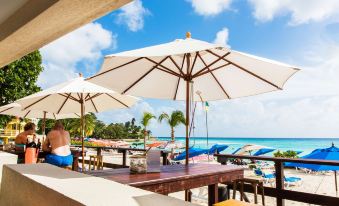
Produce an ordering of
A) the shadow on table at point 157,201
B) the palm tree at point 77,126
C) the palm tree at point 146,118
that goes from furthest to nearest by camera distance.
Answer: the palm tree at point 77,126, the palm tree at point 146,118, the shadow on table at point 157,201

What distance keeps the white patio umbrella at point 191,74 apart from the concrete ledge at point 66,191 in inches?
61.8

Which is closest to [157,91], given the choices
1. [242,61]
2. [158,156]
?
[242,61]

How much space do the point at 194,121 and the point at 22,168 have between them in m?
2.38

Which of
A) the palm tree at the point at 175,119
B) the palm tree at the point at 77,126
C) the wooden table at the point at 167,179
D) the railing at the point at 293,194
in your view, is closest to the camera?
the wooden table at the point at 167,179

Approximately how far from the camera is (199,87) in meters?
4.65

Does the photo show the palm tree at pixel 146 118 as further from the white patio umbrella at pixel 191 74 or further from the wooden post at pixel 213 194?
the wooden post at pixel 213 194

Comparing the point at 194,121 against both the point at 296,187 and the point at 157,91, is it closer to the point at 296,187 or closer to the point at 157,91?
the point at 157,91

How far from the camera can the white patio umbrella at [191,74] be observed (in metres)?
3.54

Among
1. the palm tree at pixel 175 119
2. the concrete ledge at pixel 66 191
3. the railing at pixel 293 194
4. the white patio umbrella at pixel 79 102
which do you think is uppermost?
the palm tree at pixel 175 119

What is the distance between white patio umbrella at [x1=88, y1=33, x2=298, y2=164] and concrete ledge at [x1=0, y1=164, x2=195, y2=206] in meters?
1.57

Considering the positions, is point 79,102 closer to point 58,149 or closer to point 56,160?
point 58,149

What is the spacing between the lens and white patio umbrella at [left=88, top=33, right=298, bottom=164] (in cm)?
354

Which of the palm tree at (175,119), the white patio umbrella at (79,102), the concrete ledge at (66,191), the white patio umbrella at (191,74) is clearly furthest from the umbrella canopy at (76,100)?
the palm tree at (175,119)

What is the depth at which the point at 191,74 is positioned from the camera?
12.5 ft
